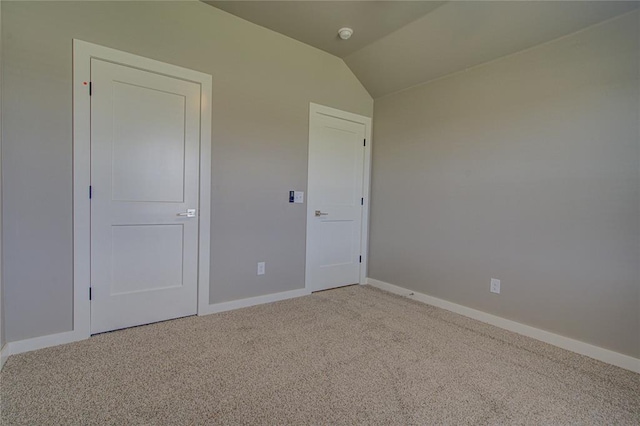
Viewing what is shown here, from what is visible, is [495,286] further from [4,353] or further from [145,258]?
[4,353]

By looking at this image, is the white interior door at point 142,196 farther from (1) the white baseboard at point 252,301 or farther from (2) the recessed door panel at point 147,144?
(1) the white baseboard at point 252,301

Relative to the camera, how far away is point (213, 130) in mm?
2635

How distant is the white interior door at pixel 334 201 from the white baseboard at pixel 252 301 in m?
0.20

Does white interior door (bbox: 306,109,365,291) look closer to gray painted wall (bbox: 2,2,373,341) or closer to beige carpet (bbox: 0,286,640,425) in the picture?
gray painted wall (bbox: 2,2,373,341)

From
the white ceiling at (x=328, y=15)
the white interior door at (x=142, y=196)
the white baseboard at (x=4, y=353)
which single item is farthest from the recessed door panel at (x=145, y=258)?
the white ceiling at (x=328, y=15)

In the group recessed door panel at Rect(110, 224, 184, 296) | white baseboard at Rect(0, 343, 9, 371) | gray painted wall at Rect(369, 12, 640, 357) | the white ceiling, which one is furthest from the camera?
the white ceiling

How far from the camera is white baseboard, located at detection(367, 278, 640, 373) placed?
2.00 metres

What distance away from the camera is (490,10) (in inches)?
90.8

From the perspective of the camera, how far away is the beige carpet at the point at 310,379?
4.81 ft

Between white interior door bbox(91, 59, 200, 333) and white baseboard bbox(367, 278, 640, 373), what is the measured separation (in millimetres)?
2314

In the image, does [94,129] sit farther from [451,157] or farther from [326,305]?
[451,157]

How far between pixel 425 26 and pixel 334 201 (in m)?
1.91

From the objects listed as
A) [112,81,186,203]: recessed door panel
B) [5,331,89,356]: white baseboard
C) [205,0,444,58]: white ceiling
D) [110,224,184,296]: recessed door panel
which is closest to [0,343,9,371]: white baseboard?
[5,331,89,356]: white baseboard

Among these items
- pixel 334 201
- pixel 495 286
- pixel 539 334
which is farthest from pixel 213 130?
pixel 539 334
